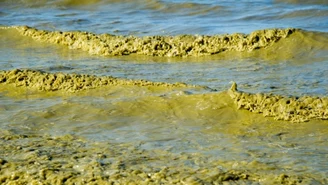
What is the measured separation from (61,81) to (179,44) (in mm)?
2543

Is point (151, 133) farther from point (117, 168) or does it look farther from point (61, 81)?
point (61, 81)

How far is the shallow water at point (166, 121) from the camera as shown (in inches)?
164

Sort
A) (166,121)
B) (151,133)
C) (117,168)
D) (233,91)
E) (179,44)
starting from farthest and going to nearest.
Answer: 1. (179,44)
2. (233,91)
3. (166,121)
4. (151,133)
5. (117,168)

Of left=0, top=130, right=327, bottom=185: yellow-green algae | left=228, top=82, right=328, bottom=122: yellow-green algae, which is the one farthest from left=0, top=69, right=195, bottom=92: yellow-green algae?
left=0, top=130, right=327, bottom=185: yellow-green algae

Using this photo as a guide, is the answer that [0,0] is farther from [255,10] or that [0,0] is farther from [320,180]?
[320,180]

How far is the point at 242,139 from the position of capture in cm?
496

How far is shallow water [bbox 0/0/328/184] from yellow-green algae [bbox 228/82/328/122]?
7 cm

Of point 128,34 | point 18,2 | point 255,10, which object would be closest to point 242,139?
point 128,34

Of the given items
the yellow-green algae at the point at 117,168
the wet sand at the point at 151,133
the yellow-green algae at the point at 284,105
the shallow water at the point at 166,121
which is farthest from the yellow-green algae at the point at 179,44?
the yellow-green algae at the point at 117,168

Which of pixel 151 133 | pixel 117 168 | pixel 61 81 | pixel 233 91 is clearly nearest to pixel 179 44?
pixel 61 81

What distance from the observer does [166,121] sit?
5.53 m

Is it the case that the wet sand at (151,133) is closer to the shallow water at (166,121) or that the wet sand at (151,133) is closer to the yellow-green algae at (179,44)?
the shallow water at (166,121)

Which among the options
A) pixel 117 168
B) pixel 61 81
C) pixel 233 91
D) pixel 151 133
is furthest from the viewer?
pixel 61 81

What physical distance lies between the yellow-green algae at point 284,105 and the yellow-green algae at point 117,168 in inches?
50.5
